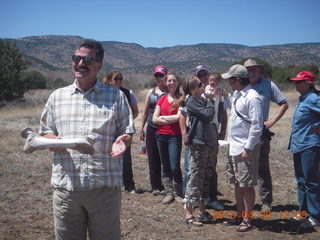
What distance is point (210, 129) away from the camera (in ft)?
13.1

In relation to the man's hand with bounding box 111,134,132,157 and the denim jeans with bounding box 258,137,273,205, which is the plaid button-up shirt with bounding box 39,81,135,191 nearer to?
the man's hand with bounding box 111,134,132,157

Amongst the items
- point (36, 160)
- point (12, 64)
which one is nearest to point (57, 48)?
point (12, 64)

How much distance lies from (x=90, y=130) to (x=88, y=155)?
175mm

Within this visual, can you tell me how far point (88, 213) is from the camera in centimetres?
239

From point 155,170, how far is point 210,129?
1618 millimetres

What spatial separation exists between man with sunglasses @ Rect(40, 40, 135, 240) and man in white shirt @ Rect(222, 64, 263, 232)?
1692 mm

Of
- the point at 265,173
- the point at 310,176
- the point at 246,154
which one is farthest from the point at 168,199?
the point at 310,176

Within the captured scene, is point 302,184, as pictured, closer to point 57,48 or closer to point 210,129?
point 210,129

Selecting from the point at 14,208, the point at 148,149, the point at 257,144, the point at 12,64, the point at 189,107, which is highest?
the point at 12,64

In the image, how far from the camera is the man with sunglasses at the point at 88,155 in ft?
7.53

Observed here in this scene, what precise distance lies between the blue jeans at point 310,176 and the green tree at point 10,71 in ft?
71.5

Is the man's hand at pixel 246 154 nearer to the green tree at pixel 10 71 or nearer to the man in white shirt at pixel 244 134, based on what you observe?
the man in white shirt at pixel 244 134

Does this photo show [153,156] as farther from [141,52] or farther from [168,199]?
[141,52]

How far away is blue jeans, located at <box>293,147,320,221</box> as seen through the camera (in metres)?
3.95
